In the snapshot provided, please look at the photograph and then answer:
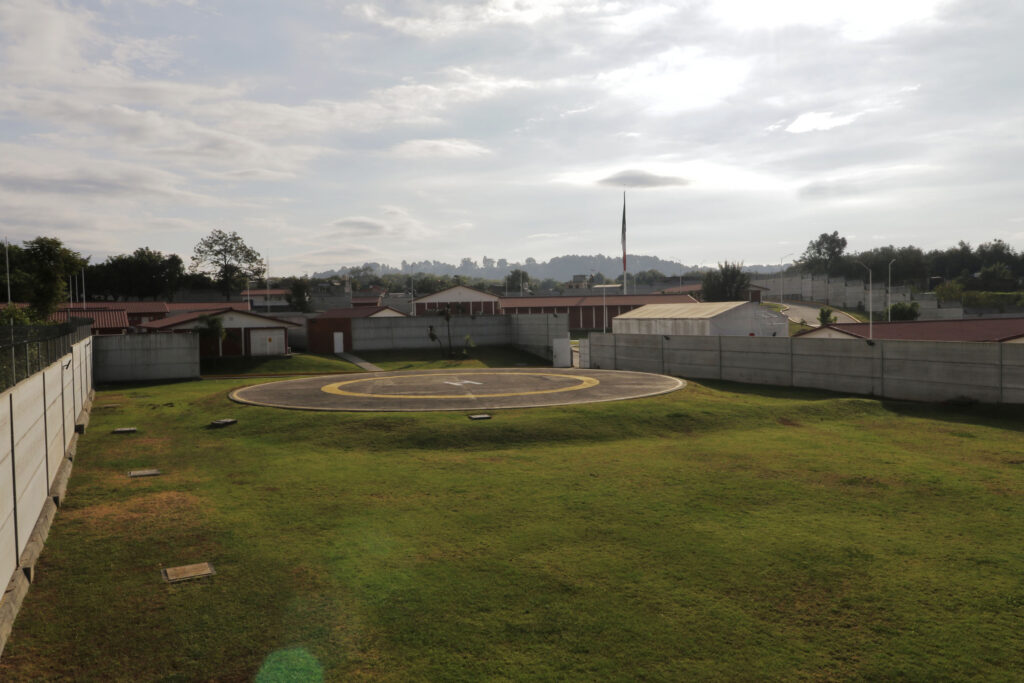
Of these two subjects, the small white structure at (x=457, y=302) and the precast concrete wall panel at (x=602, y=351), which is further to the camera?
the small white structure at (x=457, y=302)

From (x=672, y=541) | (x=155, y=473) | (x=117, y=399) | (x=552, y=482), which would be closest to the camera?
(x=672, y=541)

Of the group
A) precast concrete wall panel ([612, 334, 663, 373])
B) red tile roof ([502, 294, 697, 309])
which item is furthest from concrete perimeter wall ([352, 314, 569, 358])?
red tile roof ([502, 294, 697, 309])

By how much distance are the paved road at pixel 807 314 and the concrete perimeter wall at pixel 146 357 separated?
293 ft

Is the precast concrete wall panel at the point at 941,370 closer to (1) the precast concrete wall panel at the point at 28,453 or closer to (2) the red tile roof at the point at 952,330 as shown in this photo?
(2) the red tile roof at the point at 952,330

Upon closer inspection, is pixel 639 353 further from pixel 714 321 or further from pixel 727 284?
pixel 727 284

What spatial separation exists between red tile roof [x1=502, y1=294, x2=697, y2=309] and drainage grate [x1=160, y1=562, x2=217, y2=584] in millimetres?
98140

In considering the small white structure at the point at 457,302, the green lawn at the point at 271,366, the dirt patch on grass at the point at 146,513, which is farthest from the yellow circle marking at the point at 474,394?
the small white structure at the point at 457,302

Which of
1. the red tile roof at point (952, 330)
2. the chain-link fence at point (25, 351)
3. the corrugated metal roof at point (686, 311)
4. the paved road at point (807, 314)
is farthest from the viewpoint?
the paved road at point (807, 314)

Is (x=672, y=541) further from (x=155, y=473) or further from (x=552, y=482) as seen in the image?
(x=155, y=473)

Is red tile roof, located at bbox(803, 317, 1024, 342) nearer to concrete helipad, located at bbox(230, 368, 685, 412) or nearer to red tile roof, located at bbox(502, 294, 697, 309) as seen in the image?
concrete helipad, located at bbox(230, 368, 685, 412)

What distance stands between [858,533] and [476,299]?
95555mm

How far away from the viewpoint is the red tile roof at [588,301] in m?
110

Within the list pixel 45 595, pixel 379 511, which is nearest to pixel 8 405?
pixel 45 595

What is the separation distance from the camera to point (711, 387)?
39.9 metres
